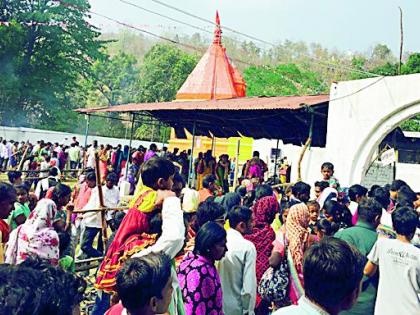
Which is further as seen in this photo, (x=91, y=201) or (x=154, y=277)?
(x=91, y=201)

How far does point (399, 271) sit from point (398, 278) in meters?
0.05

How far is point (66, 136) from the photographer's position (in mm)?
30656

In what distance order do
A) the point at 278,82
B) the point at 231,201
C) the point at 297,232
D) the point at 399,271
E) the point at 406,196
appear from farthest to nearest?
1. the point at 278,82
2. the point at 406,196
3. the point at 231,201
4. the point at 297,232
5. the point at 399,271

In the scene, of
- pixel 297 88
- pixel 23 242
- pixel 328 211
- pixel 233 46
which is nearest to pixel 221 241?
pixel 23 242

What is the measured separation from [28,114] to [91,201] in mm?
28322

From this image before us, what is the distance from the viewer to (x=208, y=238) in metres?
3.55

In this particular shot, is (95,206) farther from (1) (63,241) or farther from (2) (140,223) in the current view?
(2) (140,223)

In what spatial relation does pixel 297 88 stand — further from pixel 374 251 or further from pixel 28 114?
pixel 374 251

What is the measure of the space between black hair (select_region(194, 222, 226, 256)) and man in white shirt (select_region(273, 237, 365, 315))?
1264mm

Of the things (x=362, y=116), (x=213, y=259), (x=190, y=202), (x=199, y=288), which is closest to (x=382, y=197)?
(x=190, y=202)

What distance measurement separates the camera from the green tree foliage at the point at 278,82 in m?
41.7

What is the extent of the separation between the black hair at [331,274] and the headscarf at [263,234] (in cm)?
234

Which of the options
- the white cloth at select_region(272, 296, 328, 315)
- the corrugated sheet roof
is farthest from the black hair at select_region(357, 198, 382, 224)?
the corrugated sheet roof

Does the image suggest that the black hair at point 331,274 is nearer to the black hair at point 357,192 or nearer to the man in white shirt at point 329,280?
the man in white shirt at point 329,280
